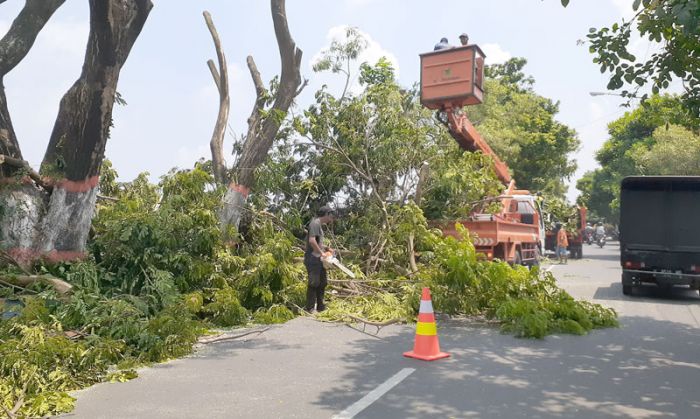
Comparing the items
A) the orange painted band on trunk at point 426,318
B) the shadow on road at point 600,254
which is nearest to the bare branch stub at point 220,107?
the orange painted band on trunk at point 426,318

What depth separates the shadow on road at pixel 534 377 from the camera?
479 centimetres

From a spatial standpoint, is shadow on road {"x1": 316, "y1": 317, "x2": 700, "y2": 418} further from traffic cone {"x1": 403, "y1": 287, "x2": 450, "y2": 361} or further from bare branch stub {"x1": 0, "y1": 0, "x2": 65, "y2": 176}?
bare branch stub {"x1": 0, "y1": 0, "x2": 65, "y2": 176}

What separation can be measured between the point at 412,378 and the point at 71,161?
5.70 meters

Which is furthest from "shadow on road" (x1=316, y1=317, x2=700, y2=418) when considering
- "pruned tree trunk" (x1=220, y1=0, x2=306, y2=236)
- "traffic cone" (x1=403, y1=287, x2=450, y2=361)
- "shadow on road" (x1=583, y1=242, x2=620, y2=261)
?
"shadow on road" (x1=583, y1=242, x2=620, y2=261)

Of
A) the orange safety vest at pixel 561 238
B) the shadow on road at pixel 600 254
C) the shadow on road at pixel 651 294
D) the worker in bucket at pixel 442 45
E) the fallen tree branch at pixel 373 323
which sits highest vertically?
the worker in bucket at pixel 442 45

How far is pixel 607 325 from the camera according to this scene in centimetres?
861

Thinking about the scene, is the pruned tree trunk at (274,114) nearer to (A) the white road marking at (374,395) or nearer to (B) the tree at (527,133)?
(A) the white road marking at (374,395)

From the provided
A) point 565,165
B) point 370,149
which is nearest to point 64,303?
point 370,149

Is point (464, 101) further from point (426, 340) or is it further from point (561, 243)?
point (561, 243)

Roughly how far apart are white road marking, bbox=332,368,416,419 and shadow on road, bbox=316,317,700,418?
7 centimetres

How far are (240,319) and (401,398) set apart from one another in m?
3.80

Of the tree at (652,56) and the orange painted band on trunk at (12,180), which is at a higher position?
the tree at (652,56)

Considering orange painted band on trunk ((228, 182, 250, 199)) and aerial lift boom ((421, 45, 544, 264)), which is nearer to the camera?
orange painted band on trunk ((228, 182, 250, 199))

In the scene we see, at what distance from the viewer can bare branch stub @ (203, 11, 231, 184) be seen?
1207cm
